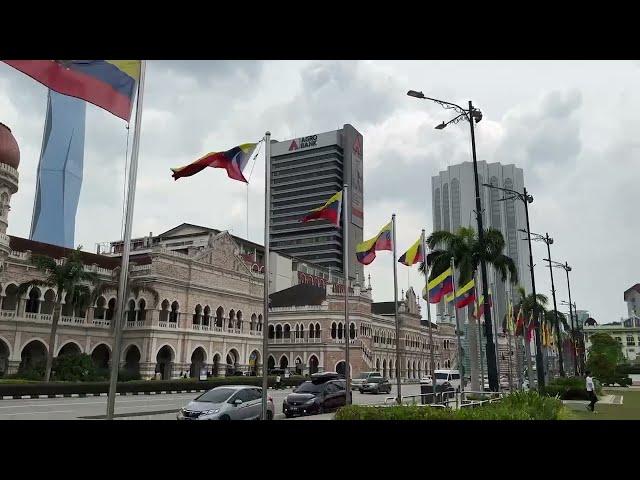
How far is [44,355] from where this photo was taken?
4156 centimetres

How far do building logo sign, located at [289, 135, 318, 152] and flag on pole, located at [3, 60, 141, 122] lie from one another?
122658mm

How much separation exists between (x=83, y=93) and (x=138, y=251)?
145 feet

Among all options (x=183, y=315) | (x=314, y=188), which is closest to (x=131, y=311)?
(x=183, y=315)

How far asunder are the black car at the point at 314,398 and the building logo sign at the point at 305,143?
111920mm

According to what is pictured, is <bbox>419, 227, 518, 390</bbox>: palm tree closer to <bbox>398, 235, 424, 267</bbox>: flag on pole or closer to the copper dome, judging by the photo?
<bbox>398, 235, 424, 267</bbox>: flag on pole

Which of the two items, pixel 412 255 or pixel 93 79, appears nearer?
pixel 93 79

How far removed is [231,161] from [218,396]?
7273 mm

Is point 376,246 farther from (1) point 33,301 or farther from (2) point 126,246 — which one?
(1) point 33,301

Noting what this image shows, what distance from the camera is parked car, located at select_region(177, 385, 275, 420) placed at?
50.5ft

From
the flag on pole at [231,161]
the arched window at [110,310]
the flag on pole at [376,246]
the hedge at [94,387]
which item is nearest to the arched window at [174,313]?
the arched window at [110,310]

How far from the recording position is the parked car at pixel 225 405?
15383 millimetres

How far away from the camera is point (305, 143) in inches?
5271

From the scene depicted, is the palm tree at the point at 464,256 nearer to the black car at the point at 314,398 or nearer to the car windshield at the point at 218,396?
the black car at the point at 314,398
